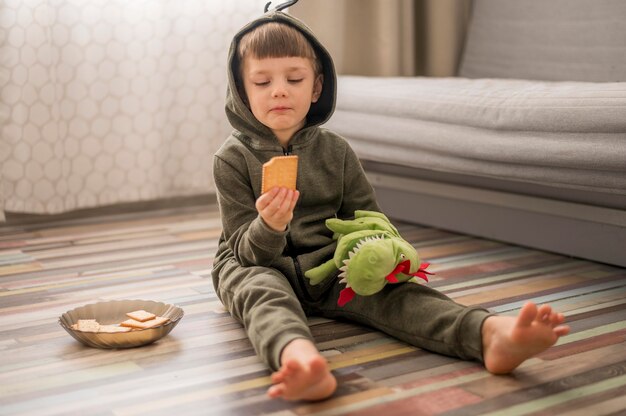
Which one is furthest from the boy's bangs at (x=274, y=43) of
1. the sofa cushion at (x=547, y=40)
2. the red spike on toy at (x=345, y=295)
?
the sofa cushion at (x=547, y=40)

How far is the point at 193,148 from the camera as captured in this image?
2.64 meters

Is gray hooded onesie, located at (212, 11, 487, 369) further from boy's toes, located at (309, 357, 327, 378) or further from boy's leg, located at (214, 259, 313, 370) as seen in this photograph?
boy's toes, located at (309, 357, 327, 378)

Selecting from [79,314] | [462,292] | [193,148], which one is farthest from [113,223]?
[462,292]

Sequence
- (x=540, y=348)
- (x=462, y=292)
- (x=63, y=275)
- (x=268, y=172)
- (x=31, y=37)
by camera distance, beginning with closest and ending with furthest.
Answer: (x=540, y=348), (x=268, y=172), (x=462, y=292), (x=63, y=275), (x=31, y=37)

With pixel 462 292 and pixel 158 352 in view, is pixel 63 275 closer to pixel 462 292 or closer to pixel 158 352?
pixel 158 352

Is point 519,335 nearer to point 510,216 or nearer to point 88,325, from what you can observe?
point 88,325

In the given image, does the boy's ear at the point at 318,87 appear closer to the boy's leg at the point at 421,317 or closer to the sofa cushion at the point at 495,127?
the boy's leg at the point at 421,317

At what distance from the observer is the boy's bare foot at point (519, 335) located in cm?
116

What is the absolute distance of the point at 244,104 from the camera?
154cm

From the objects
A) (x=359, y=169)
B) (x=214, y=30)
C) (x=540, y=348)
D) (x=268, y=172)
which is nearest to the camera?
(x=540, y=348)

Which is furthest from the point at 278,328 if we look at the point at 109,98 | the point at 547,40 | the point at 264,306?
the point at 547,40

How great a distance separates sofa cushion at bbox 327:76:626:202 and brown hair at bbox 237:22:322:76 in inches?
22.9

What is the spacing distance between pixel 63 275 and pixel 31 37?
0.77 m

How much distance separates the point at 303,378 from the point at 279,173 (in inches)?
13.9
